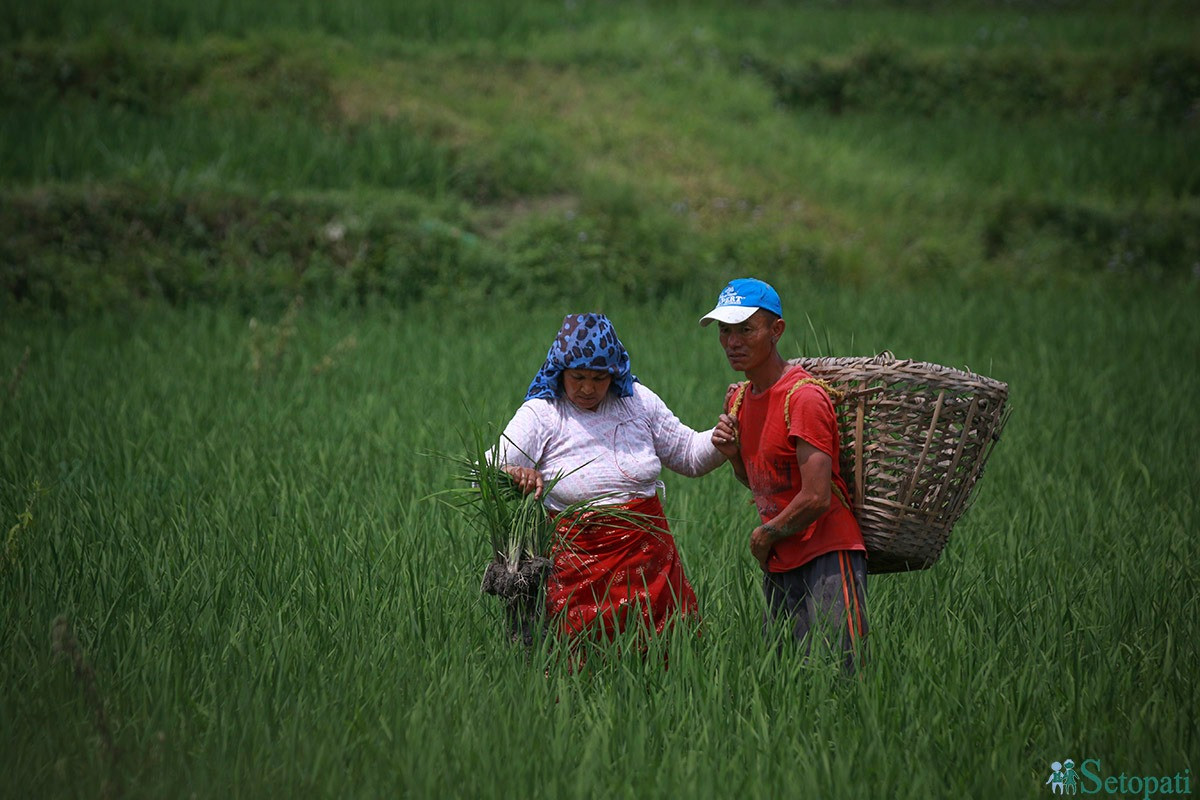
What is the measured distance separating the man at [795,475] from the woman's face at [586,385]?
0.28m

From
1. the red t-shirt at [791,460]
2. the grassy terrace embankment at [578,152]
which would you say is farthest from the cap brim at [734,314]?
the grassy terrace embankment at [578,152]

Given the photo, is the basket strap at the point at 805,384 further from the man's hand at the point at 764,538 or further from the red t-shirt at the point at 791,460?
the man's hand at the point at 764,538

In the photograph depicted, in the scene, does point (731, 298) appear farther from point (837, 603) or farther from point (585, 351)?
point (837, 603)

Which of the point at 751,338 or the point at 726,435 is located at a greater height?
the point at 751,338

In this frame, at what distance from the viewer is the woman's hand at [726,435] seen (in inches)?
115

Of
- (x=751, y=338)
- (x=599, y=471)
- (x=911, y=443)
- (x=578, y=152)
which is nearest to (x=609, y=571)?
(x=599, y=471)

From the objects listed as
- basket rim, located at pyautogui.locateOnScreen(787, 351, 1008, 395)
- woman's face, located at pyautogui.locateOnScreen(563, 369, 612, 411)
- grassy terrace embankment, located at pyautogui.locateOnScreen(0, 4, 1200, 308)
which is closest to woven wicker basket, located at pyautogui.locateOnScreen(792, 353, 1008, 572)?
basket rim, located at pyautogui.locateOnScreen(787, 351, 1008, 395)

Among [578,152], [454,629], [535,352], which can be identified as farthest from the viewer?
[578,152]

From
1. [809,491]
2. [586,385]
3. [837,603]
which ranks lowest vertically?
[837,603]

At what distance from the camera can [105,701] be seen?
2.64m

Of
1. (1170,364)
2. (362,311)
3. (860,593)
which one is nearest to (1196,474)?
(1170,364)

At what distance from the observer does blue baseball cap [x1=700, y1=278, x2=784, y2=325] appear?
9.09 ft

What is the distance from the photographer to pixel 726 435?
2.91m

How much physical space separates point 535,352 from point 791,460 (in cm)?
475
